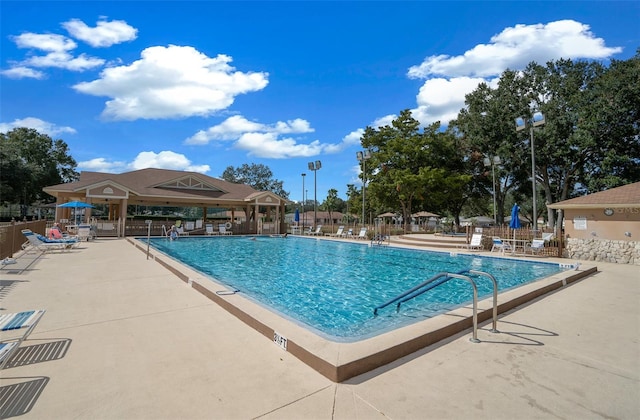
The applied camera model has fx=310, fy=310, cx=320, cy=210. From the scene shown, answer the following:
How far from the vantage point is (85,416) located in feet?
7.33

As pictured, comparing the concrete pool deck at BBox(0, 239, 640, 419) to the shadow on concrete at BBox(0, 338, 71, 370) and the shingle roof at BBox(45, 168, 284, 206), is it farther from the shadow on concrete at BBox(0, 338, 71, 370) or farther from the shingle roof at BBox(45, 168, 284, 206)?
the shingle roof at BBox(45, 168, 284, 206)

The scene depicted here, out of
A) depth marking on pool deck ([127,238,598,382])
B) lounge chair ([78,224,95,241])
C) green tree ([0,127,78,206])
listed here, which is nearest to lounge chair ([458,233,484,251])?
depth marking on pool deck ([127,238,598,382])

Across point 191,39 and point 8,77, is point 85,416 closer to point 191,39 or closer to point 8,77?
point 191,39

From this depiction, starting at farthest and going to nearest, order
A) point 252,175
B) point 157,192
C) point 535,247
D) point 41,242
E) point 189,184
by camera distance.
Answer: point 252,175 → point 189,184 → point 157,192 → point 535,247 → point 41,242

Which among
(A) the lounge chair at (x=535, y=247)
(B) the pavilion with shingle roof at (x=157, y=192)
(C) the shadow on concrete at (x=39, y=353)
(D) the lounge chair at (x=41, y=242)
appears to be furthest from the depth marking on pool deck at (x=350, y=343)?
(B) the pavilion with shingle roof at (x=157, y=192)

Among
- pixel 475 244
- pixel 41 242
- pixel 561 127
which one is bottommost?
pixel 475 244

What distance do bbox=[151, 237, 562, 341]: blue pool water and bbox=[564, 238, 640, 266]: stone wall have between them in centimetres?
279

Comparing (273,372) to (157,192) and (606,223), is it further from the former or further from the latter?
(157,192)

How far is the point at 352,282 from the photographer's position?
884 cm

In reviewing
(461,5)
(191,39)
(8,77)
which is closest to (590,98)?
(461,5)

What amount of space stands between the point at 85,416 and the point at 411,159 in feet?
104

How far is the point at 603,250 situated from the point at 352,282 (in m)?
10.9

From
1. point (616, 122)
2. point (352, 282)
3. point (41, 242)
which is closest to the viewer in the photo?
point (352, 282)

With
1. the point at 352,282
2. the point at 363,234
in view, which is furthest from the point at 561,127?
the point at 352,282
